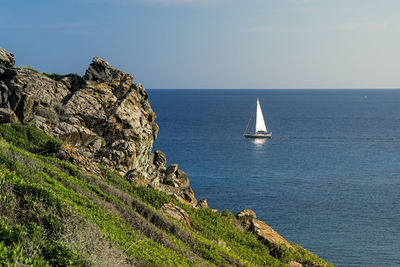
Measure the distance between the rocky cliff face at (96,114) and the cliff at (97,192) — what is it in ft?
0.27

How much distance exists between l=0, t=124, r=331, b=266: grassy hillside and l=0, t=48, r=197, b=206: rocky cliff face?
84.3 inches

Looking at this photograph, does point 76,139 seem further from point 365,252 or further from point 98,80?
point 365,252

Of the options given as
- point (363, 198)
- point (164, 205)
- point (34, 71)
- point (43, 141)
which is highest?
point (363, 198)

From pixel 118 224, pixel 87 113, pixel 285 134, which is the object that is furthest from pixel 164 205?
pixel 285 134

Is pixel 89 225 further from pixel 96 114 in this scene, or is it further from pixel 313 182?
pixel 313 182

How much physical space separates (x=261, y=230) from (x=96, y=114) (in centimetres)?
1501

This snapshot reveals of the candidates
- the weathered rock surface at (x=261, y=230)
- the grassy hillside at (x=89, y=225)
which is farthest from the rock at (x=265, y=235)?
the grassy hillside at (x=89, y=225)

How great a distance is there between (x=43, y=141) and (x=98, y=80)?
1151cm

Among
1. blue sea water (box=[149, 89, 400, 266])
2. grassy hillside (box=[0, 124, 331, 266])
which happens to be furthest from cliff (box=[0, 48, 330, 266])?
blue sea water (box=[149, 89, 400, 266])

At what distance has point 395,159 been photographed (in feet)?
286

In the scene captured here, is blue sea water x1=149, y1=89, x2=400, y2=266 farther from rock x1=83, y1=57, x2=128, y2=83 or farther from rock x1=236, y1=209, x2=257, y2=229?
rock x1=83, y1=57, x2=128, y2=83

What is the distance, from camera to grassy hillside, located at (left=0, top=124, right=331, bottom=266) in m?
9.56

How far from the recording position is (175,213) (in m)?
22.5

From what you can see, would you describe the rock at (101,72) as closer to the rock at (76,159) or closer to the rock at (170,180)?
the rock at (170,180)
